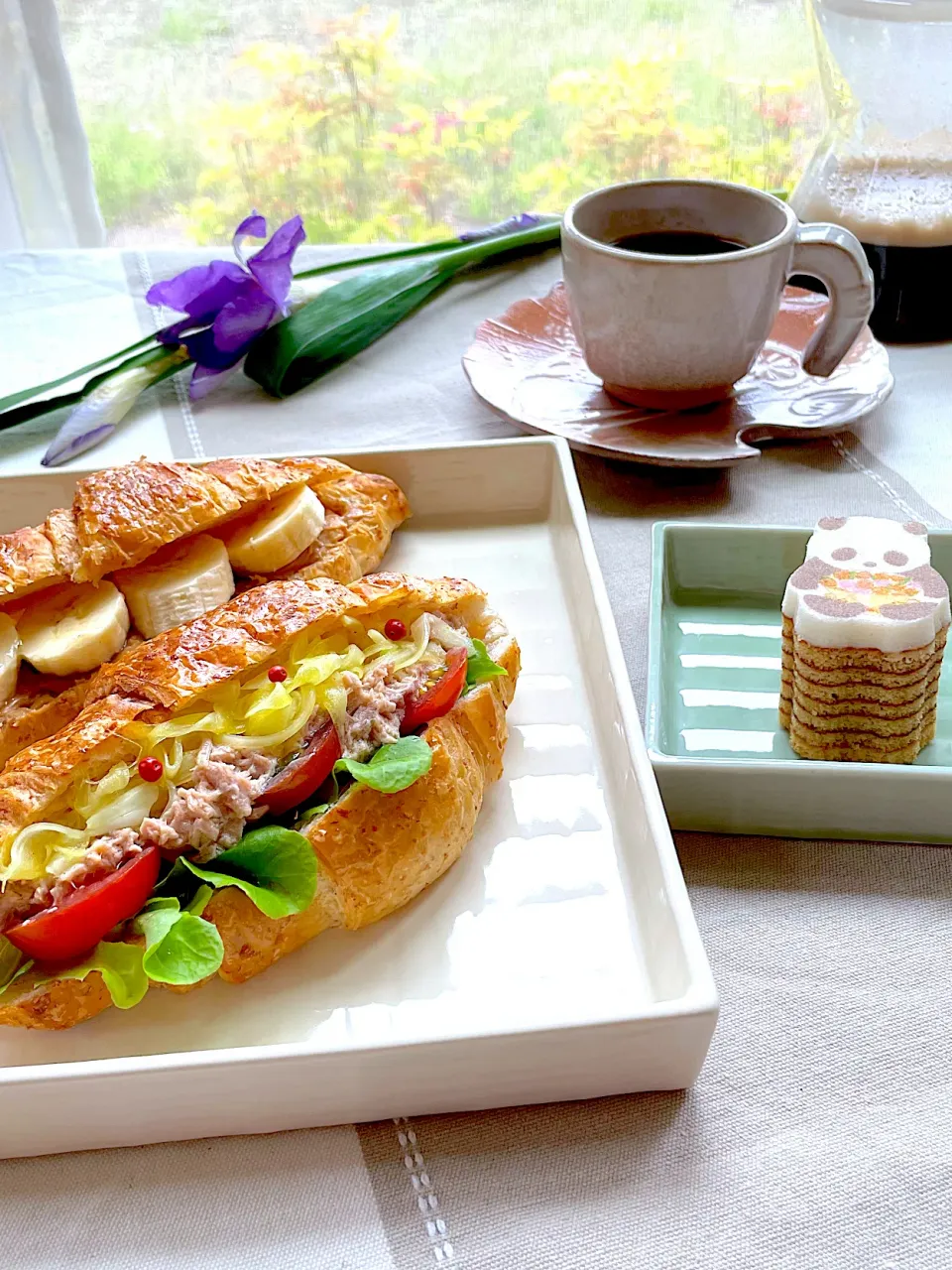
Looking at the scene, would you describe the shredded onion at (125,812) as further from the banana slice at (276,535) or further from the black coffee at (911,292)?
A: the black coffee at (911,292)

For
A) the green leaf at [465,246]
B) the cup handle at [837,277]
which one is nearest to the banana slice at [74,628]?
the cup handle at [837,277]

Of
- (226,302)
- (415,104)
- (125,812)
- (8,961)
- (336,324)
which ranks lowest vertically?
(8,961)

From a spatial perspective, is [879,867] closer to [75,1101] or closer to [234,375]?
[75,1101]

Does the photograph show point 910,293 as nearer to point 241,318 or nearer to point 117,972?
point 241,318

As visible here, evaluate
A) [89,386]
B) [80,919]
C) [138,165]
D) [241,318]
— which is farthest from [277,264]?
[138,165]

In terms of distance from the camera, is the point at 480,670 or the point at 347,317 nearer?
the point at 480,670

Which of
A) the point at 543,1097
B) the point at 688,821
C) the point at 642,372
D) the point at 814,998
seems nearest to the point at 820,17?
the point at 642,372
